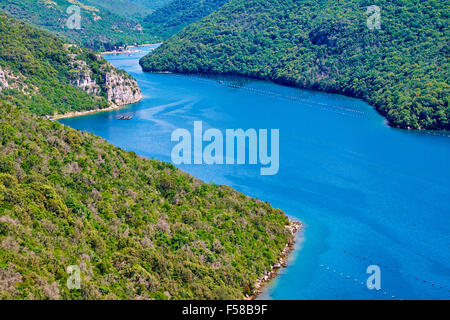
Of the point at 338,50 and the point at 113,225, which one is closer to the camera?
the point at 113,225

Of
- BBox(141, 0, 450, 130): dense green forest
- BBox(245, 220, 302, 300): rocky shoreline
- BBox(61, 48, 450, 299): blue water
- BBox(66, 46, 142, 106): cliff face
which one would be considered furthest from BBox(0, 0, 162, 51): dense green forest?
BBox(245, 220, 302, 300): rocky shoreline

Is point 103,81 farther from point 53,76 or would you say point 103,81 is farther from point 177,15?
point 177,15

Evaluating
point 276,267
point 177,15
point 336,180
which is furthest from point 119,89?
point 177,15

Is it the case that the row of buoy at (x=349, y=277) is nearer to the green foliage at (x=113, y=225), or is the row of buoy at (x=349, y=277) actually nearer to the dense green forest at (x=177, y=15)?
the green foliage at (x=113, y=225)

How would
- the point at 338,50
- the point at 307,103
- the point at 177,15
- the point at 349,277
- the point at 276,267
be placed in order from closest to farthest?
the point at 349,277 → the point at 276,267 → the point at 307,103 → the point at 338,50 → the point at 177,15

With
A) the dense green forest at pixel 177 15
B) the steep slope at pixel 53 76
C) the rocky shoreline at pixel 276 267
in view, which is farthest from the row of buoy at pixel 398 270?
the dense green forest at pixel 177 15

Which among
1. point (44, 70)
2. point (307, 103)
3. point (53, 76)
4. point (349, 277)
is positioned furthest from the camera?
point (307, 103)
